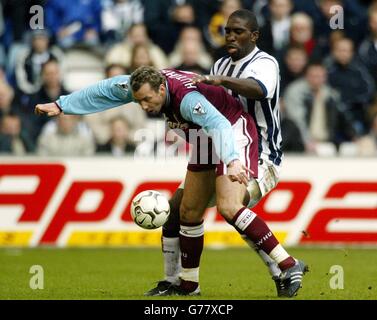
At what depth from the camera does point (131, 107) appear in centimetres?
1602

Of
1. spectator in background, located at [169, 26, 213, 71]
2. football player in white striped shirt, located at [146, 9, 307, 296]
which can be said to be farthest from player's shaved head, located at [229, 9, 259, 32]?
spectator in background, located at [169, 26, 213, 71]

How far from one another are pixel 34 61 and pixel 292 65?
3870 millimetres

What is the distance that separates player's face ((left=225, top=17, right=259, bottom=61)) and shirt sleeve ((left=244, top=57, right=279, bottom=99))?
0.69 ft

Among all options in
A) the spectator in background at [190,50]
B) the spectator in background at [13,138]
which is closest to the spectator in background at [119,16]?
the spectator in background at [190,50]

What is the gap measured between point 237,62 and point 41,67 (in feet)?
23.4

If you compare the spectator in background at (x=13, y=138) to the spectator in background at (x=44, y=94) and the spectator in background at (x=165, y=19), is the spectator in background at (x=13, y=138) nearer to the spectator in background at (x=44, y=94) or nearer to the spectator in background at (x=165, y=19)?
the spectator in background at (x=44, y=94)

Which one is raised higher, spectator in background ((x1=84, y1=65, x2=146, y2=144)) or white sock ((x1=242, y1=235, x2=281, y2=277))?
white sock ((x1=242, y1=235, x2=281, y2=277))

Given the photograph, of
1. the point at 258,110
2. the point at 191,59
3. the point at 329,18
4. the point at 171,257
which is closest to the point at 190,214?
the point at 171,257

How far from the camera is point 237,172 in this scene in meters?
8.48

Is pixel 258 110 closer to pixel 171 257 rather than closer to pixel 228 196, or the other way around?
pixel 228 196

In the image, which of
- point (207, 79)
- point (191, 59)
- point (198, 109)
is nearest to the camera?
point (207, 79)

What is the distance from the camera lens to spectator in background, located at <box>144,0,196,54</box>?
16969 mm

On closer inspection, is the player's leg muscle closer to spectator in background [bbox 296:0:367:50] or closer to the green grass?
the green grass

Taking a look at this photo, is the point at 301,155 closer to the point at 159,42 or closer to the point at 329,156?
the point at 329,156
